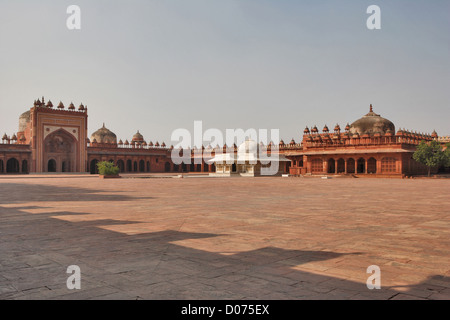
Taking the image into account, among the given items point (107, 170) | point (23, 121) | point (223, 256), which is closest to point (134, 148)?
point (23, 121)

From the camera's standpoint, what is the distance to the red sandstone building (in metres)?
37.1

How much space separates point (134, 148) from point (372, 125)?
109ft

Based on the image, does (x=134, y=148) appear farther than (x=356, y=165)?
Yes

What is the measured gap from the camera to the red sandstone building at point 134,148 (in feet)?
122

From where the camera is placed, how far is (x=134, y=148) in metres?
54.6

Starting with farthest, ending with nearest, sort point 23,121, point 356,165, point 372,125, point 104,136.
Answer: point 104,136 < point 23,121 < point 372,125 < point 356,165

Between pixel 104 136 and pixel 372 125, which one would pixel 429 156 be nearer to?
pixel 372 125

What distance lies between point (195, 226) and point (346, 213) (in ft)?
11.3

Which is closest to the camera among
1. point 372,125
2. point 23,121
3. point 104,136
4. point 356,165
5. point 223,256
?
point 223,256

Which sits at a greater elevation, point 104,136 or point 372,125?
point 372,125

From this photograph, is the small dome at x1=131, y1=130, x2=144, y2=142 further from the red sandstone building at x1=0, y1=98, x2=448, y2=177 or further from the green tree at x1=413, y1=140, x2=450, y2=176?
the green tree at x1=413, y1=140, x2=450, y2=176

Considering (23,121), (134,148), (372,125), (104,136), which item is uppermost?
(23,121)
